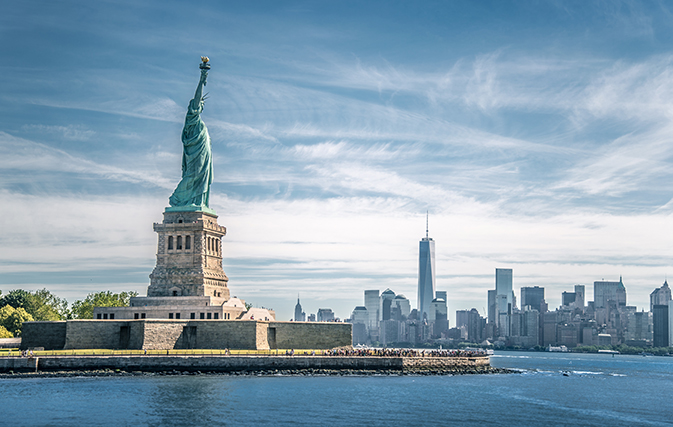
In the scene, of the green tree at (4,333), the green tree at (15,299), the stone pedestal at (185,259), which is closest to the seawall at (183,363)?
the stone pedestal at (185,259)

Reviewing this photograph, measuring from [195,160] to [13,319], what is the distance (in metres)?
38.7

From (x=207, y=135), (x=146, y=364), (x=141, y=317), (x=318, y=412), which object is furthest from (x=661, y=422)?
(x=207, y=135)

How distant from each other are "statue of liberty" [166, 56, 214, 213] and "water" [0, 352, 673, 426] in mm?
30240

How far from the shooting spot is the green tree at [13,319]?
115688 mm

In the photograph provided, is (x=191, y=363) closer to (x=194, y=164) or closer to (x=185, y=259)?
(x=185, y=259)

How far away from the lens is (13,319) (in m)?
116

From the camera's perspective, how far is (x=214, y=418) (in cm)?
5678

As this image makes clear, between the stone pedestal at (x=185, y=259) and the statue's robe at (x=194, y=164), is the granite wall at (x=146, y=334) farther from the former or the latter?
the statue's robe at (x=194, y=164)

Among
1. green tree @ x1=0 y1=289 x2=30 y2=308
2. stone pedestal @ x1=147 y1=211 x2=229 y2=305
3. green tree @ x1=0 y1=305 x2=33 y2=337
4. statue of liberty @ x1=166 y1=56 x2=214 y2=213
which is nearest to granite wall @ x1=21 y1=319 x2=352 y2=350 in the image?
stone pedestal @ x1=147 y1=211 x2=229 y2=305

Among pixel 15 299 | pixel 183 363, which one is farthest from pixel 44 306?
pixel 183 363

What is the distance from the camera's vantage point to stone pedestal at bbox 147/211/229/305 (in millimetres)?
99475

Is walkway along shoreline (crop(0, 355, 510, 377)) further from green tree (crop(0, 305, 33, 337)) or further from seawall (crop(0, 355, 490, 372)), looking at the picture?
green tree (crop(0, 305, 33, 337))

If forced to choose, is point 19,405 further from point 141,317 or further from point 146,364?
point 141,317

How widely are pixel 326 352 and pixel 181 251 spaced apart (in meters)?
23.4
